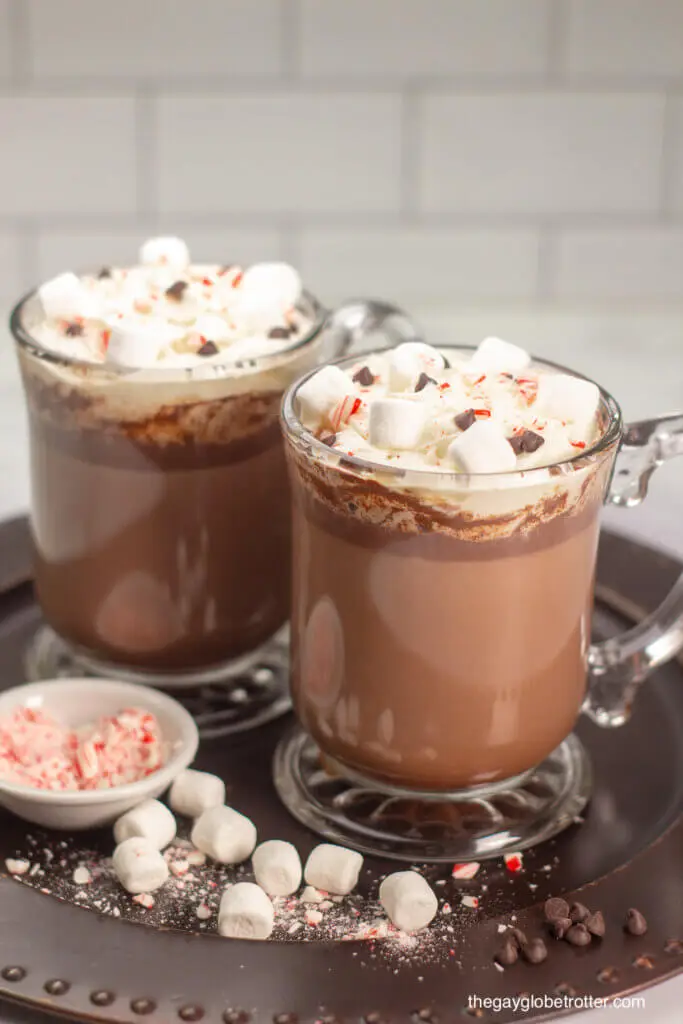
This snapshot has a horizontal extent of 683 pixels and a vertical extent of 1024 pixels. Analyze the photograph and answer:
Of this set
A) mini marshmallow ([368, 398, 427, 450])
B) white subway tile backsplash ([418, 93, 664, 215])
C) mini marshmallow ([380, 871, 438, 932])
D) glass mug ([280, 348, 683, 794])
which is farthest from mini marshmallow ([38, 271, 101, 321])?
white subway tile backsplash ([418, 93, 664, 215])

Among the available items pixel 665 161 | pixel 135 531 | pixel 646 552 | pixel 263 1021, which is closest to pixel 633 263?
pixel 665 161

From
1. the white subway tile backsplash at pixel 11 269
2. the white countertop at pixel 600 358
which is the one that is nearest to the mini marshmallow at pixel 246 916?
the white countertop at pixel 600 358

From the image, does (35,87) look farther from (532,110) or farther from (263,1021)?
(263,1021)

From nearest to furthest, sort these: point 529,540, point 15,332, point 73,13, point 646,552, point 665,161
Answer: point 529,540 < point 15,332 < point 646,552 < point 73,13 < point 665,161

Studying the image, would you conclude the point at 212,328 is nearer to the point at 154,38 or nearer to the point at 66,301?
the point at 66,301

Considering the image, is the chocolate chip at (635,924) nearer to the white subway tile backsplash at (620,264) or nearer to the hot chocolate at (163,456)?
the hot chocolate at (163,456)

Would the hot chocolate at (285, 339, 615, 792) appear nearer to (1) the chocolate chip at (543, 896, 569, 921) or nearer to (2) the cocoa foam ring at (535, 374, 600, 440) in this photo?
(2) the cocoa foam ring at (535, 374, 600, 440)
